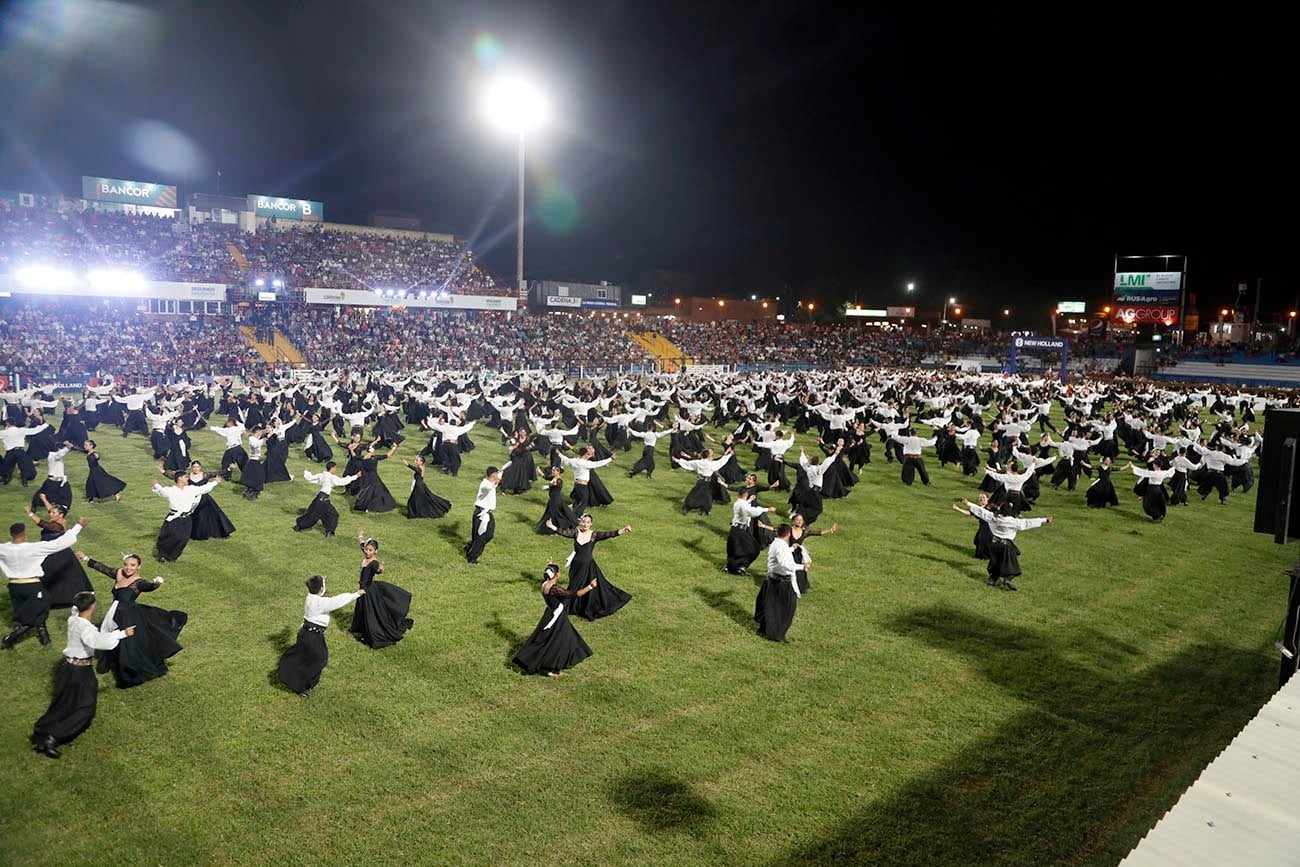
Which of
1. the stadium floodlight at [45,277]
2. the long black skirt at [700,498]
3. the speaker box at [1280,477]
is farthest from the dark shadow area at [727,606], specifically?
the stadium floodlight at [45,277]

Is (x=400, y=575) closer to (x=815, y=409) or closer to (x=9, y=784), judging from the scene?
(x=9, y=784)

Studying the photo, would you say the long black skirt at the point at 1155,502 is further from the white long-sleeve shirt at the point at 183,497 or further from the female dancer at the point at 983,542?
the white long-sleeve shirt at the point at 183,497

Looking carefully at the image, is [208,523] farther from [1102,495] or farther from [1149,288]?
[1149,288]

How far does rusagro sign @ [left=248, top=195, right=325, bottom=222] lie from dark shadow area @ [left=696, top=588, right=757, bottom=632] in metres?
59.3

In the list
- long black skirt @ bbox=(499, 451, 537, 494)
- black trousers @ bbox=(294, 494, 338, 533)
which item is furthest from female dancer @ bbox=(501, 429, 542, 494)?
black trousers @ bbox=(294, 494, 338, 533)

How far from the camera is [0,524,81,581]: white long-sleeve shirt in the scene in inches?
341

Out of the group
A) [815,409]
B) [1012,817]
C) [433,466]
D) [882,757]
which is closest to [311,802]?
[882,757]

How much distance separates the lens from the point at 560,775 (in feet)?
22.4

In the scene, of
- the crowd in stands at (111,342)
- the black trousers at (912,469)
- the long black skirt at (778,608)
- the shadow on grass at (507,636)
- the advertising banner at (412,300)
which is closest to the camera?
the shadow on grass at (507,636)

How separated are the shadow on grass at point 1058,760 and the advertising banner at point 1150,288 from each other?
54232 mm

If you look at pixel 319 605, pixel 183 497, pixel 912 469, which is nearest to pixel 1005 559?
pixel 912 469

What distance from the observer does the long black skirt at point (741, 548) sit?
12.1 m

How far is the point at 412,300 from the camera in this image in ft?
163

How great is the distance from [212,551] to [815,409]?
19.1 m
